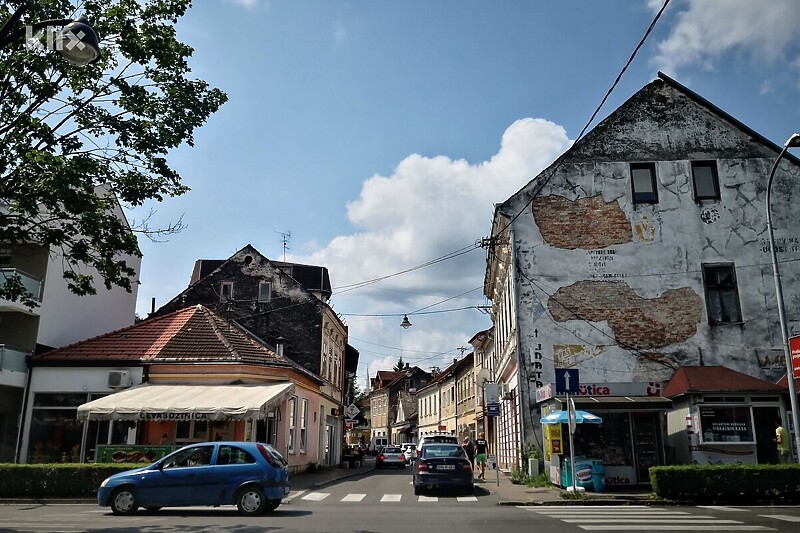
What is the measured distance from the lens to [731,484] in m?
15.7

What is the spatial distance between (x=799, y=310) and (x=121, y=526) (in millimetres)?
22616

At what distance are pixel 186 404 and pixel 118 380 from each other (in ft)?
15.2

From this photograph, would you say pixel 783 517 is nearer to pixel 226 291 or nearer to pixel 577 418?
pixel 577 418

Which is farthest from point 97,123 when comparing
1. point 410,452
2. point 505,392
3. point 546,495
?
point 410,452

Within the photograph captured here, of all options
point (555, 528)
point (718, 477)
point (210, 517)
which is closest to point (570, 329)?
point (718, 477)

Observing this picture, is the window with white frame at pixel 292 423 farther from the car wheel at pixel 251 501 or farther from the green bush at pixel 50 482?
the car wheel at pixel 251 501

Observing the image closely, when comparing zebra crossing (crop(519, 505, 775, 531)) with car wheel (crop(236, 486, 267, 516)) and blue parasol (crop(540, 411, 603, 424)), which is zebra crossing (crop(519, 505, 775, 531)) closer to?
blue parasol (crop(540, 411, 603, 424))

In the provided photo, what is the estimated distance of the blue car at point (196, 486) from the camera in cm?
1383

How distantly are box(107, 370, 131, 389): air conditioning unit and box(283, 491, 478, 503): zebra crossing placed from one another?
7.91 m

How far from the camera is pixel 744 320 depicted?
22828 mm

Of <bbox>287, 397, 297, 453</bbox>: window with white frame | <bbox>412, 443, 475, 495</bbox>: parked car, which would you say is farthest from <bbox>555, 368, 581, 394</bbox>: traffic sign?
<bbox>287, 397, 297, 453</bbox>: window with white frame

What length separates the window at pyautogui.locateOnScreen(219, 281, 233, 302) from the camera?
34.5 metres

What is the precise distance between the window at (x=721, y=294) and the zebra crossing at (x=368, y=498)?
1148 centimetres

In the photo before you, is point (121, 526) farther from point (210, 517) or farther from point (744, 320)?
point (744, 320)
